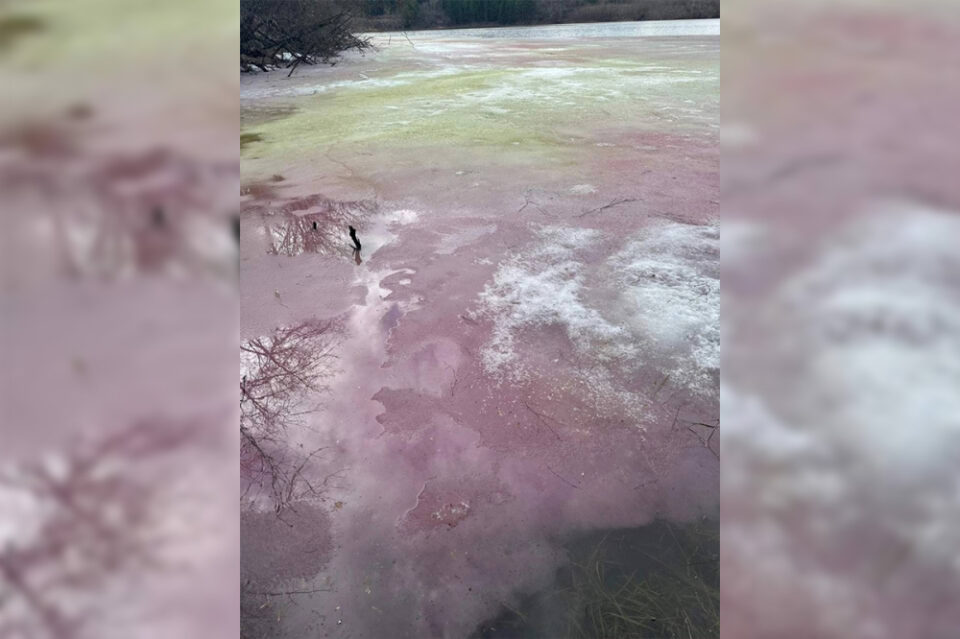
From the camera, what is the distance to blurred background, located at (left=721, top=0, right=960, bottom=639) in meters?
0.21

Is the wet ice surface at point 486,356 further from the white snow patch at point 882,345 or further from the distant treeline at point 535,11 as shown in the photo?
the distant treeline at point 535,11

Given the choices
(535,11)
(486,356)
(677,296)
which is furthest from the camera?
(535,11)

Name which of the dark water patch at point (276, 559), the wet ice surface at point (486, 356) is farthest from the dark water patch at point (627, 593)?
the dark water patch at point (276, 559)

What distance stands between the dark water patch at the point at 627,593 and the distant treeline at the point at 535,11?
13.8 m

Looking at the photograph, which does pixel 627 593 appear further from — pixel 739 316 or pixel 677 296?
pixel 677 296

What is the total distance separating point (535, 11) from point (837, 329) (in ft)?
55.0

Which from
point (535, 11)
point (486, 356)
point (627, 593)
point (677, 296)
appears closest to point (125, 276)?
point (627, 593)

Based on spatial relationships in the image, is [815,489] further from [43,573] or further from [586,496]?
[586,496]

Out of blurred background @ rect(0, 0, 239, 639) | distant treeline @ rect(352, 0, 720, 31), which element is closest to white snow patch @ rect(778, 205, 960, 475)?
blurred background @ rect(0, 0, 239, 639)

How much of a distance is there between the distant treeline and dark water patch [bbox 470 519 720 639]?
45.3 feet

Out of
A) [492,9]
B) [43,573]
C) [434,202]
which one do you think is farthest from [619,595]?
[492,9]

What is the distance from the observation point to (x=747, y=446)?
22 cm

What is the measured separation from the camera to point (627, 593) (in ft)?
3.27

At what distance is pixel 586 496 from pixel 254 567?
2.20 feet
